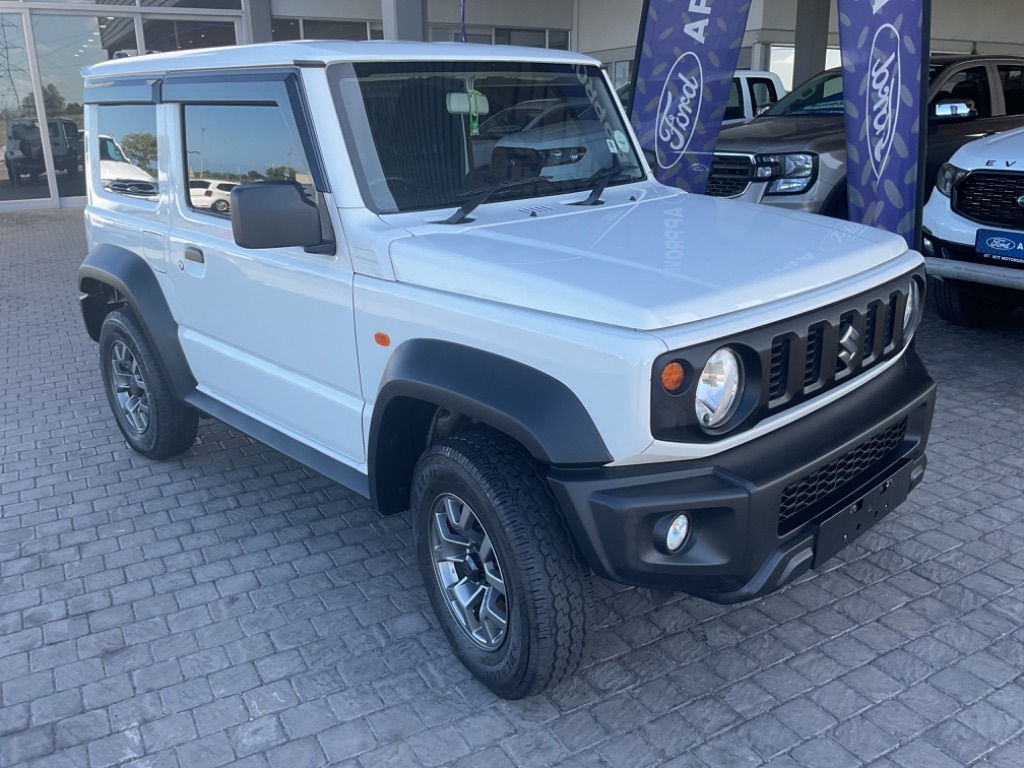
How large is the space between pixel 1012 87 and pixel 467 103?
6910 mm

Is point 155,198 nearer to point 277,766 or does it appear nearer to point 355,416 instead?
point 355,416

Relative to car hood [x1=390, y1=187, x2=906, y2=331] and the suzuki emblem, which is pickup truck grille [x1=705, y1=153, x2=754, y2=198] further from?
the suzuki emblem

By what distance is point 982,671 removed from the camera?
2.82 metres

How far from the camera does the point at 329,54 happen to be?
3.05m

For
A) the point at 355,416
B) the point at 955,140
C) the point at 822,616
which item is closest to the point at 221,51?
the point at 355,416

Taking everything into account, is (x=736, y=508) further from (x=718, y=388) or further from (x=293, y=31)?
(x=293, y=31)

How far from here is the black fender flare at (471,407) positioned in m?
2.29

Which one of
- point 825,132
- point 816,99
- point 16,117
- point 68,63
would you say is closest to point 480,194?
point 825,132

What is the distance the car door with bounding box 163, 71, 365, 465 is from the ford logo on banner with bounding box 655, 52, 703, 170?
344cm

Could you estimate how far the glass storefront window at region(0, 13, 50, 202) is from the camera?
561 inches

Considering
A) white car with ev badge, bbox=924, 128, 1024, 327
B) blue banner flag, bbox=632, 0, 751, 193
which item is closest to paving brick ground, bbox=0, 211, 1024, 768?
white car with ev badge, bbox=924, 128, 1024, 327

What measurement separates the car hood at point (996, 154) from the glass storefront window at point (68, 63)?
544 inches

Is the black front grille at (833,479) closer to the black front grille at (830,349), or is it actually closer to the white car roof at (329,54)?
the black front grille at (830,349)

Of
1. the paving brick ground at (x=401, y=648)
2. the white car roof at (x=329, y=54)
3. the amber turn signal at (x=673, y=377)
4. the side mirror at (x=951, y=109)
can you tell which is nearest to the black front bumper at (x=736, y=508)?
the amber turn signal at (x=673, y=377)
